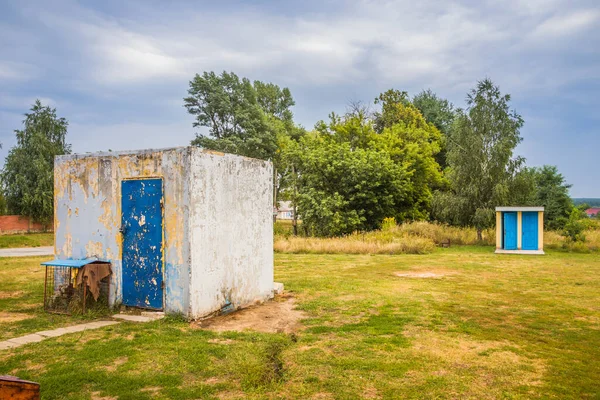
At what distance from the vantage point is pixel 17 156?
1389 inches

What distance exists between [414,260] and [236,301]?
9.86 meters

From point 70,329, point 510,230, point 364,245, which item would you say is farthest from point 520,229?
point 70,329

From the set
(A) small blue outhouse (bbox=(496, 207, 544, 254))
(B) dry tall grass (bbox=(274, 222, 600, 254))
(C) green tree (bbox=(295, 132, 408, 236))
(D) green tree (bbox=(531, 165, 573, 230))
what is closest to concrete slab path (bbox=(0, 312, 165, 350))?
(B) dry tall grass (bbox=(274, 222, 600, 254))

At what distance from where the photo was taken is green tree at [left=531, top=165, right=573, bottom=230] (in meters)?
36.2

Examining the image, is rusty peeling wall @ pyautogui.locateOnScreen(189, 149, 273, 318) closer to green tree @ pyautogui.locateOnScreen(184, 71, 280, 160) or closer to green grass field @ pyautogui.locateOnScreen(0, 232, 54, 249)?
green grass field @ pyautogui.locateOnScreen(0, 232, 54, 249)

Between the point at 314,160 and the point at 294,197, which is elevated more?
the point at 314,160

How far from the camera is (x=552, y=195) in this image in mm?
36844

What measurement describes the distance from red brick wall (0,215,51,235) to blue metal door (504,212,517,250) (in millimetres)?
32544

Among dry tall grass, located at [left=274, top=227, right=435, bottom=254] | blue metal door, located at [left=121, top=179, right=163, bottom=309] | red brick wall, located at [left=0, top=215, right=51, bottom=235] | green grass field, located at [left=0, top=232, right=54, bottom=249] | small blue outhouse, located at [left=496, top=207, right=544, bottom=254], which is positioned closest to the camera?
blue metal door, located at [left=121, top=179, right=163, bottom=309]

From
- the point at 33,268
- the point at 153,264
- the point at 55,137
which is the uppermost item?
the point at 55,137

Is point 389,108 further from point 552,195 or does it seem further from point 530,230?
point 530,230

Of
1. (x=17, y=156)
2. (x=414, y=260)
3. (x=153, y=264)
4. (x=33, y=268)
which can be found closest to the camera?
(x=153, y=264)

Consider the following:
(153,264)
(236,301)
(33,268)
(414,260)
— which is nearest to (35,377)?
(153,264)

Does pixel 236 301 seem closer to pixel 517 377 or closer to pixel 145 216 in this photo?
pixel 145 216
